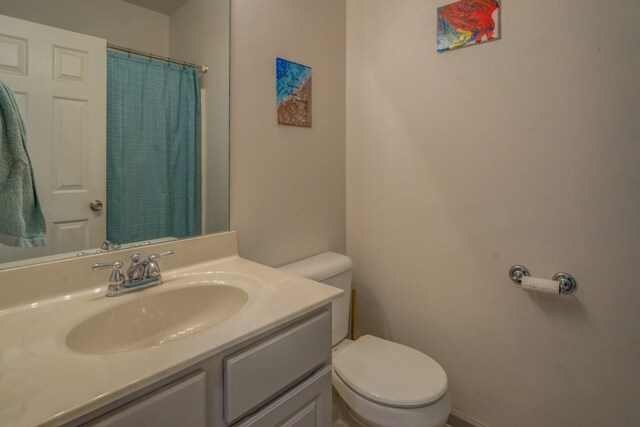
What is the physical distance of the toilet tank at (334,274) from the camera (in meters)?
1.46

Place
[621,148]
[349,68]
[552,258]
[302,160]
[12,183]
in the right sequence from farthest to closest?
[349,68] → [302,160] → [552,258] → [621,148] → [12,183]

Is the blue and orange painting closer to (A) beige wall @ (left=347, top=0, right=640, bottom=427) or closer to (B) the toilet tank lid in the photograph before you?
(A) beige wall @ (left=347, top=0, right=640, bottom=427)

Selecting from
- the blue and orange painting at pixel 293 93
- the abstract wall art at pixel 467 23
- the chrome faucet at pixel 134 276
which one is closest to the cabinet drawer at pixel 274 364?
the chrome faucet at pixel 134 276

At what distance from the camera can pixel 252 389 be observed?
77cm

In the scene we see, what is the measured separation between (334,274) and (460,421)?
2.83 ft

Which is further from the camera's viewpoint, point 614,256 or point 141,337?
point 614,256

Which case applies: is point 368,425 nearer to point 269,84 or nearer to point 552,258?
point 552,258

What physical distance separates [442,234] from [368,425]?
0.82m

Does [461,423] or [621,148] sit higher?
[621,148]

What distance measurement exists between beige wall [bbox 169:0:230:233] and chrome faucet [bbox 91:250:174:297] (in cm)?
29

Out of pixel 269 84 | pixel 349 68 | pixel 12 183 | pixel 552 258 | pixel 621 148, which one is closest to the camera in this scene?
pixel 12 183

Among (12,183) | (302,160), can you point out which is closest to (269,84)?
(302,160)

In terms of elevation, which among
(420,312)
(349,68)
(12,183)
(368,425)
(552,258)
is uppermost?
(349,68)

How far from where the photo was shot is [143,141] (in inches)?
45.2
